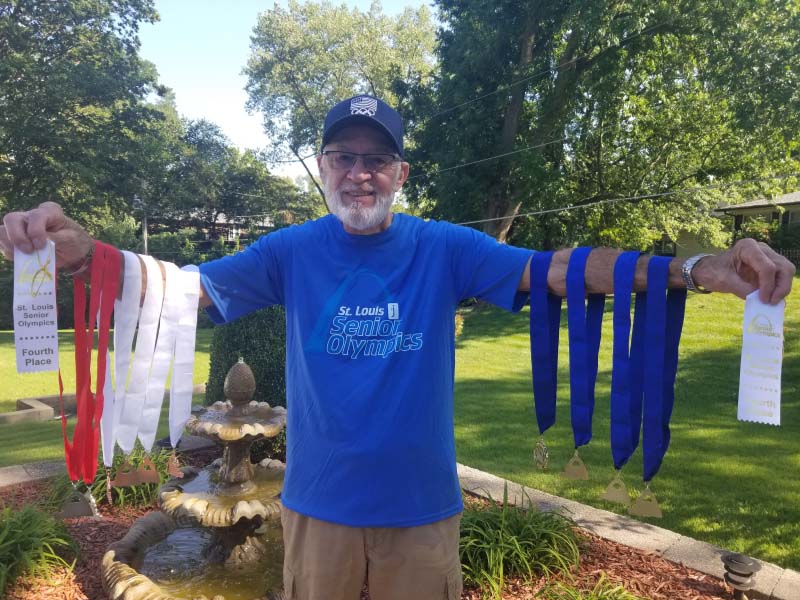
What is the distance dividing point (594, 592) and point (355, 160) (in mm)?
2668

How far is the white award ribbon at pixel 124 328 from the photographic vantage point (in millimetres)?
2041

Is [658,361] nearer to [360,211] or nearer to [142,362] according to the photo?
[360,211]

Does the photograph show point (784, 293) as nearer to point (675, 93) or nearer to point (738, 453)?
point (738, 453)

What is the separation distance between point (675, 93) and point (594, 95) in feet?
9.96

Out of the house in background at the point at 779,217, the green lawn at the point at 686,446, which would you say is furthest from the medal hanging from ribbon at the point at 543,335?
the house in background at the point at 779,217

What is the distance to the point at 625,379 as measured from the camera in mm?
2045

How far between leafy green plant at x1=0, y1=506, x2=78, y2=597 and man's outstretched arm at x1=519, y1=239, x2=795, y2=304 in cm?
345

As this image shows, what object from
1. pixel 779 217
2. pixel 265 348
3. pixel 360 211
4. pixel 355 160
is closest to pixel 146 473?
pixel 360 211

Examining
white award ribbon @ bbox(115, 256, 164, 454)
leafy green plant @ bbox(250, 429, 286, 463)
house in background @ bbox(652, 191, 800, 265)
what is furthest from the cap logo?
house in background @ bbox(652, 191, 800, 265)

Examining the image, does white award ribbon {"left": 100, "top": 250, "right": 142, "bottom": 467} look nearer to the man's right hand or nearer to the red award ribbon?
the red award ribbon

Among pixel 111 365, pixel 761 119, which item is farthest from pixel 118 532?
pixel 761 119

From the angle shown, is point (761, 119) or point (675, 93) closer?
point (761, 119)

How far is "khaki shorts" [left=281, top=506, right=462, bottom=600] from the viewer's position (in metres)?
2.07

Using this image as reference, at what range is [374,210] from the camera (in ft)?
7.04
